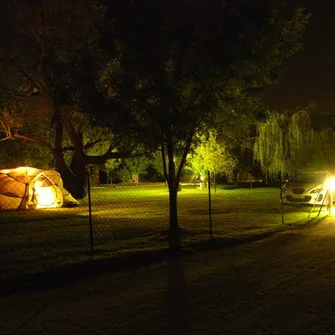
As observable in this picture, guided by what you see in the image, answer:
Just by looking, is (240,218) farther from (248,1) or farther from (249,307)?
(249,307)

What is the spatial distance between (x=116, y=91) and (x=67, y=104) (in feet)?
3.90

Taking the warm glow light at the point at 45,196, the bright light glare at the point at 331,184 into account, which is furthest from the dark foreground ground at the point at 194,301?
the warm glow light at the point at 45,196

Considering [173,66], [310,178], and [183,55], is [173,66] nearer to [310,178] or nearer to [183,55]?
[183,55]

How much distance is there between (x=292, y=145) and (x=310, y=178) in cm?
1489

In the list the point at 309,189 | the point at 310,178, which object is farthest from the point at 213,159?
the point at 309,189

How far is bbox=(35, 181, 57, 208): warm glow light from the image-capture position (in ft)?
74.6

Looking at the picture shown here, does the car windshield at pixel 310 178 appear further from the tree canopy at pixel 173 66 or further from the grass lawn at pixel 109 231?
the tree canopy at pixel 173 66

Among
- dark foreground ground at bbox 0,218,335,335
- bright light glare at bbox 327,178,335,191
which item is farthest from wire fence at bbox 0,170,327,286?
dark foreground ground at bbox 0,218,335,335

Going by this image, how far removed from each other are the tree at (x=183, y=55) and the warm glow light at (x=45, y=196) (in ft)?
44.1

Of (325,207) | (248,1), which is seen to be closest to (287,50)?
(248,1)

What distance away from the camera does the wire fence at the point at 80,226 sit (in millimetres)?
9977

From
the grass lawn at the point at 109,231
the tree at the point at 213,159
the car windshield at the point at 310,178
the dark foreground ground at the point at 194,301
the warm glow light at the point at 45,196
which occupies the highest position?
the tree at the point at 213,159

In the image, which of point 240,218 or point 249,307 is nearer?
point 249,307

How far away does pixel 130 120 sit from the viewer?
10203mm
